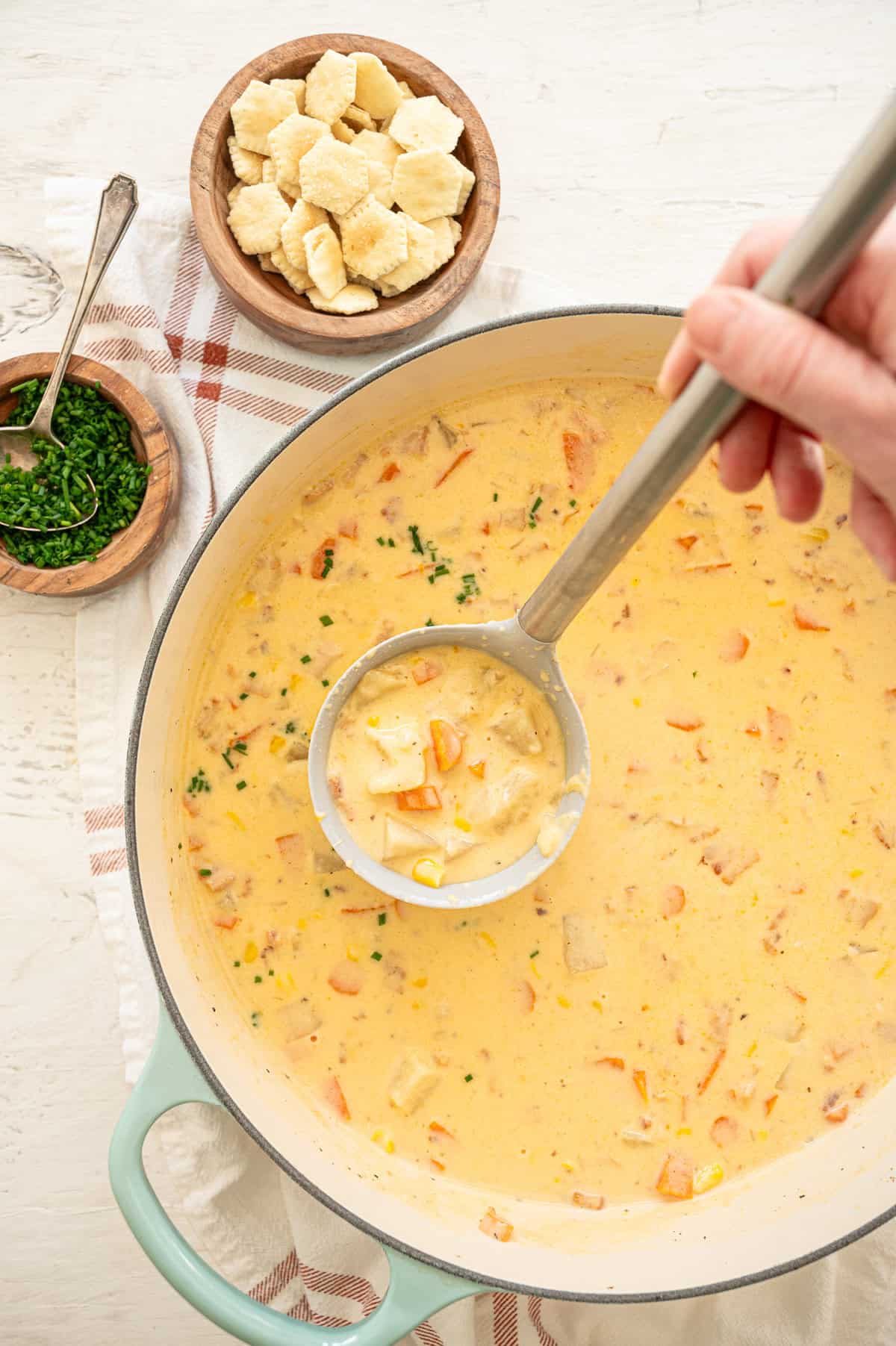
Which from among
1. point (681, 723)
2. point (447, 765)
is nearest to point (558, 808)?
point (447, 765)

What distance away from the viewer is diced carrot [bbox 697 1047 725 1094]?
222 cm

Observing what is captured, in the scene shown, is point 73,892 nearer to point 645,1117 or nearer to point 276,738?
point 276,738

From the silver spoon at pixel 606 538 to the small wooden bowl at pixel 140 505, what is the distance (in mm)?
540

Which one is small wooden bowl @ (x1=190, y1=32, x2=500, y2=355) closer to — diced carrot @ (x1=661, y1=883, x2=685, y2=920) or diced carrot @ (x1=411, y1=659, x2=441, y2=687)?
diced carrot @ (x1=411, y1=659, x2=441, y2=687)

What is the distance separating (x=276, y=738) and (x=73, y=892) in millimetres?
603

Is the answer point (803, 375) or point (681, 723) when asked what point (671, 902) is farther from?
point (803, 375)

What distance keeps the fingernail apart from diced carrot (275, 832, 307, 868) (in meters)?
1.33

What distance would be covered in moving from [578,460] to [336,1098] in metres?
1.43

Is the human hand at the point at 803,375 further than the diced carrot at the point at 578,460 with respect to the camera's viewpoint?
No

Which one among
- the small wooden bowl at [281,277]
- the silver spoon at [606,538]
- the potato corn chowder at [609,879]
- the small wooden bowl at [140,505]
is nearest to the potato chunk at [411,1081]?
the potato corn chowder at [609,879]

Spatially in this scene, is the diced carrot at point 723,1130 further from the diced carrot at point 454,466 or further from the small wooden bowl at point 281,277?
the small wooden bowl at point 281,277

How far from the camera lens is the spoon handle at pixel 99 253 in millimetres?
2184

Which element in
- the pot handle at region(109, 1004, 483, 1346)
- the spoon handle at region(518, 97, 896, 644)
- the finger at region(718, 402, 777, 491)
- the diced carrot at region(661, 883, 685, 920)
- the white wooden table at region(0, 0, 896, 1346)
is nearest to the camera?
the spoon handle at region(518, 97, 896, 644)

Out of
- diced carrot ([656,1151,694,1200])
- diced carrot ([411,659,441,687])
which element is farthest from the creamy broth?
diced carrot ([656,1151,694,1200])
